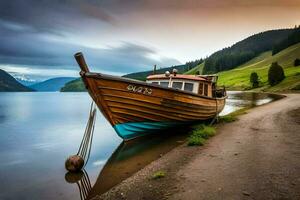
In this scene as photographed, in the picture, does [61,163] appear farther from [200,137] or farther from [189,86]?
[189,86]

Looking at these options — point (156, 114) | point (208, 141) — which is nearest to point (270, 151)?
point (208, 141)

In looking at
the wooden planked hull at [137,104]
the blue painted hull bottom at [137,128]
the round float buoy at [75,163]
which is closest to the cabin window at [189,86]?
the wooden planked hull at [137,104]

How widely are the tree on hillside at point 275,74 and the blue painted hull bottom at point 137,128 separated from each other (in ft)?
218

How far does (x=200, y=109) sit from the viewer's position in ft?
57.3

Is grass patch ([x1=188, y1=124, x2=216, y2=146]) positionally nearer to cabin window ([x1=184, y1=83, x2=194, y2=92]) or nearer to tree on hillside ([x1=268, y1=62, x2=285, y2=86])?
cabin window ([x1=184, y1=83, x2=194, y2=92])

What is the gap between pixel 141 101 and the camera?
14.3 m

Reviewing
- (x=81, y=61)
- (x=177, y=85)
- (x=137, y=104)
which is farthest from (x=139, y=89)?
(x=177, y=85)

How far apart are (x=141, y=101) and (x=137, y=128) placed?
1.79 meters

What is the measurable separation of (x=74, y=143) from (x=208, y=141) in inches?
443

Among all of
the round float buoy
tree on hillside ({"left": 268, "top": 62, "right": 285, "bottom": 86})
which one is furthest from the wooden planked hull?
tree on hillside ({"left": 268, "top": 62, "right": 285, "bottom": 86})

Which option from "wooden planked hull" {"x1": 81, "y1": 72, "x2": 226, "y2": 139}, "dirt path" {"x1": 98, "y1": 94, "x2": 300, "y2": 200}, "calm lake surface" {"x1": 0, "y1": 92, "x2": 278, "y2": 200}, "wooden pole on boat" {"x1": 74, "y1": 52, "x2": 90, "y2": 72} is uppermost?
"wooden pole on boat" {"x1": 74, "y1": 52, "x2": 90, "y2": 72}

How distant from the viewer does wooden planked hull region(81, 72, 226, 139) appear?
13375 mm

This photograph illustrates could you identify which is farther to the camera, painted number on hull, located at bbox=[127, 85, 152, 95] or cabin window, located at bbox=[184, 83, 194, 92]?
cabin window, located at bbox=[184, 83, 194, 92]

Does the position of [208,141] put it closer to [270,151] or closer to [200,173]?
[270,151]
